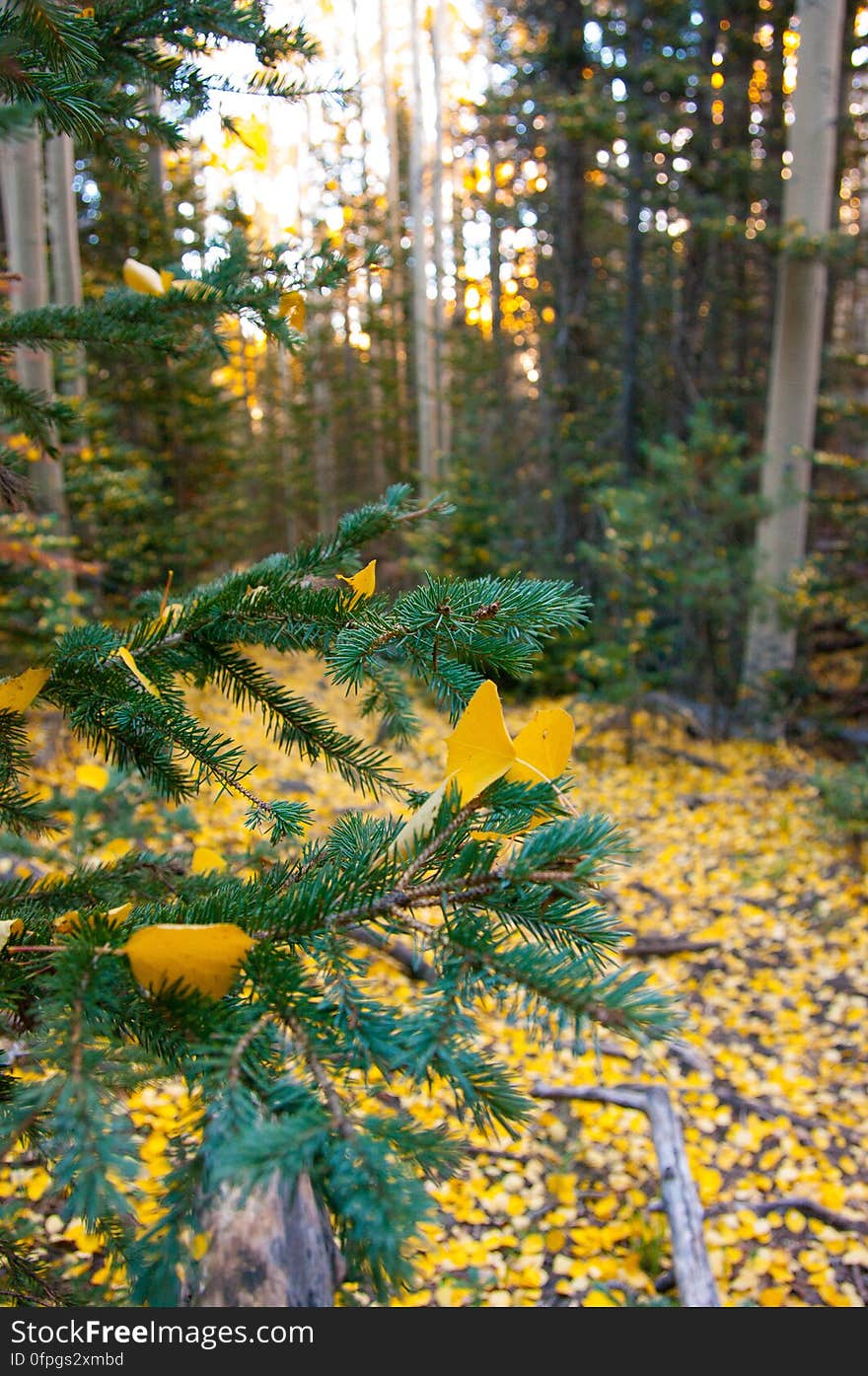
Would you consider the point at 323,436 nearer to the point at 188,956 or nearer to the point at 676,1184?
the point at 676,1184

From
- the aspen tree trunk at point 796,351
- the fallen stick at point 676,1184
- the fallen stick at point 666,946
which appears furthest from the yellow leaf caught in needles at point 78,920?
the aspen tree trunk at point 796,351

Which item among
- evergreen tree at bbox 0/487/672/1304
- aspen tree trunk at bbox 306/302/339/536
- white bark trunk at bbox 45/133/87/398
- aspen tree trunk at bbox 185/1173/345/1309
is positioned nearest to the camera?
evergreen tree at bbox 0/487/672/1304

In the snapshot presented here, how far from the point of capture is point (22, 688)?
3.33ft

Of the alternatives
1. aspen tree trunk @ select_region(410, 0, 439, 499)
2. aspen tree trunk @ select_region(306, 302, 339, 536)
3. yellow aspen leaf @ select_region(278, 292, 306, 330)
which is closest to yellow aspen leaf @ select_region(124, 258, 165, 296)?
yellow aspen leaf @ select_region(278, 292, 306, 330)

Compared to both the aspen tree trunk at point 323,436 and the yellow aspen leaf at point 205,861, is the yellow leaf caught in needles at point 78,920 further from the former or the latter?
the aspen tree trunk at point 323,436

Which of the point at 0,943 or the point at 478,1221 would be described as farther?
the point at 478,1221

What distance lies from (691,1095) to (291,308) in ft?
11.6

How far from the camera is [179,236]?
9812 mm

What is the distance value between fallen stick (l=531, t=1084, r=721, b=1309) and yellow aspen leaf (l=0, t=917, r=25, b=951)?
2.16 meters

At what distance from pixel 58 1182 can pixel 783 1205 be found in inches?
128

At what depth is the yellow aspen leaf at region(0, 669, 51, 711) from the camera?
1012mm

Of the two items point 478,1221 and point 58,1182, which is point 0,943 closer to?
point 58,1182

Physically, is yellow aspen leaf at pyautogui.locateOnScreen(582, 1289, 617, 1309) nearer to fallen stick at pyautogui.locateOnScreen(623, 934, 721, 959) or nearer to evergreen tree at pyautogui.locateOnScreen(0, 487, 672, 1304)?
evergreen tree at pyautogui.locateOnScreen(0, 487, 672, 1304)

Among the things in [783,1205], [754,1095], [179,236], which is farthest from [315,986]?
[179,236]
